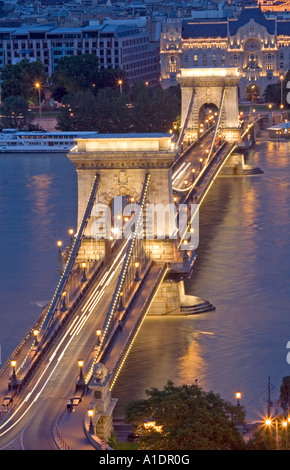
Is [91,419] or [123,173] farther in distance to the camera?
[123,173]

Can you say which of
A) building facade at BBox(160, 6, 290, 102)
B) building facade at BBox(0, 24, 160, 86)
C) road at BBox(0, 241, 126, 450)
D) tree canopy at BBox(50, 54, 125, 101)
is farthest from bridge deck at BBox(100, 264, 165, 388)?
building facade at BBox(160, 6, 290, 102)

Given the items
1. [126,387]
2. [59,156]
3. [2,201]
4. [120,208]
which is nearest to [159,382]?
[126,387]

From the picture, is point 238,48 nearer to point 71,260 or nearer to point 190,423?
point 71,260

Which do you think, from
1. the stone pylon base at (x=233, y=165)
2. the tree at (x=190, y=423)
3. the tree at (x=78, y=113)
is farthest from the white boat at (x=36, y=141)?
the tree at (x=190, y=423)

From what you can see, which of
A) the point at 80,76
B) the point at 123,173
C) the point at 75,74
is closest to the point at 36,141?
the point at 80,76

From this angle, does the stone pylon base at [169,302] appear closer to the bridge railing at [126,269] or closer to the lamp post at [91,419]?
the bridge railing at [126,269]
